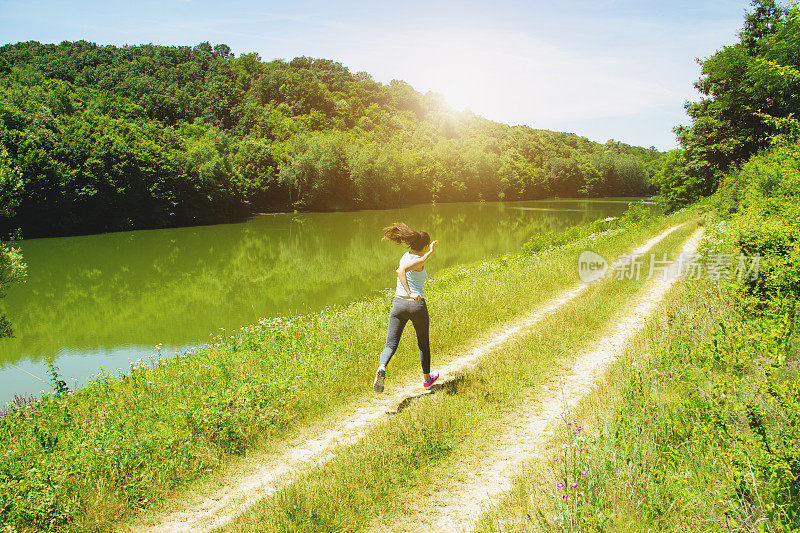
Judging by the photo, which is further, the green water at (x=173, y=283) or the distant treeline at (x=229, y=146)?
the distant treeline at (x=229, y=146)

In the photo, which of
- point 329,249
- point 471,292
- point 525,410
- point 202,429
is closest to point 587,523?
point 525,410

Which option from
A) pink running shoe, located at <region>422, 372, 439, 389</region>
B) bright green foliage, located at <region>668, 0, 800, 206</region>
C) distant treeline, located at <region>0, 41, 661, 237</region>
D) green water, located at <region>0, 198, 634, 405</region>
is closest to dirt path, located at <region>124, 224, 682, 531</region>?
pink running shoe, located at <region>422, 372, 439, 389</region>

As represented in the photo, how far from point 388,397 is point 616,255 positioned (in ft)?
45.3

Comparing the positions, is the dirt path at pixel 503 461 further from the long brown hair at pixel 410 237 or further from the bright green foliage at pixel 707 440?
the long brown hair at pixel 410 237

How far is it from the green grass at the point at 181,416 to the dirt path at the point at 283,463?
25 cm

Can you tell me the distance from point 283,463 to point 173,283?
890 inches

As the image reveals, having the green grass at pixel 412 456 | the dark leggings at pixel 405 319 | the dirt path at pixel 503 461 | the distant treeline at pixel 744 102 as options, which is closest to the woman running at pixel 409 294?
the dark leggings at pixel 405 319

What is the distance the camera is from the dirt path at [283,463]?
165 inches

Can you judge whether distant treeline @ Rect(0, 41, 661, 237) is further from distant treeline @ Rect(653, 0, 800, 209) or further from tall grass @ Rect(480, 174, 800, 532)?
tall grass @ Rect(480, 174, 800, 532)

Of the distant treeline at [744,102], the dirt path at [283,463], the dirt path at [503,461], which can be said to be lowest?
the dirt path at [283,463]

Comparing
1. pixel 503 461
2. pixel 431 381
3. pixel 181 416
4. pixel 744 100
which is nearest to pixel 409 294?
pixel 431 381

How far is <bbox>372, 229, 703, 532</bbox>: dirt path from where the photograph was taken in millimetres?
3896

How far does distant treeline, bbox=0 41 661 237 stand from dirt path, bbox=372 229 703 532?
72.2 feet

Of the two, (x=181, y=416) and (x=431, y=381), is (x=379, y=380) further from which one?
(x=181, y=416)
